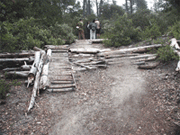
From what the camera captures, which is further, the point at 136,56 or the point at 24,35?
the point at 24,35

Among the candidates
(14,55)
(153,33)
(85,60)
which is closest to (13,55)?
(14,55)

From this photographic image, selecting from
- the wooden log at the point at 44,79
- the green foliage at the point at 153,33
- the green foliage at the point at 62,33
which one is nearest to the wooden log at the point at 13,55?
the wooden log at the point at 44,79

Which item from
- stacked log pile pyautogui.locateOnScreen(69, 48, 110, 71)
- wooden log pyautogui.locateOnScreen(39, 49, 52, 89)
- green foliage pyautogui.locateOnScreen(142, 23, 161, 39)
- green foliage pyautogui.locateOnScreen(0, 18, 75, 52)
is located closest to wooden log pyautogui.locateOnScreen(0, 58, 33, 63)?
green foliage pyautogui.locateOnScreen(0, 18, 75, 52)

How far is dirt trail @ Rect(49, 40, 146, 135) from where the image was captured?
3219 millimetres

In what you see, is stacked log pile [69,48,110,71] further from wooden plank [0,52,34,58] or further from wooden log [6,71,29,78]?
wooden log [6,71,29,78]

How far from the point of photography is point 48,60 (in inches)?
248

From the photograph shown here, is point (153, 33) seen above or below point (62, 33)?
below

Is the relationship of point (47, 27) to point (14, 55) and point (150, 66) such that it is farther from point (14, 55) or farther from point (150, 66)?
point (150, 66)

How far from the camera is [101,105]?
13.5 ft

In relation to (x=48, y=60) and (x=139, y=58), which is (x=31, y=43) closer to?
(x=48, y=60)

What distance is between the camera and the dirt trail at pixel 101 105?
3219 millimetres

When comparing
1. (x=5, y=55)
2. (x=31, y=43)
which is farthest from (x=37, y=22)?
(x=5, y=55)

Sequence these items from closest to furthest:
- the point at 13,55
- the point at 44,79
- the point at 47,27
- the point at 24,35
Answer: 1. the point at 44,79
2. the point at 13,55
3. the point at 24,35
4. the point at 47,27

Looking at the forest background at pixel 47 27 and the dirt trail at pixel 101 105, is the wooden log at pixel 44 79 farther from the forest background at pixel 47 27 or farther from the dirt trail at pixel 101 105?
the forest background at pixel 47 27
